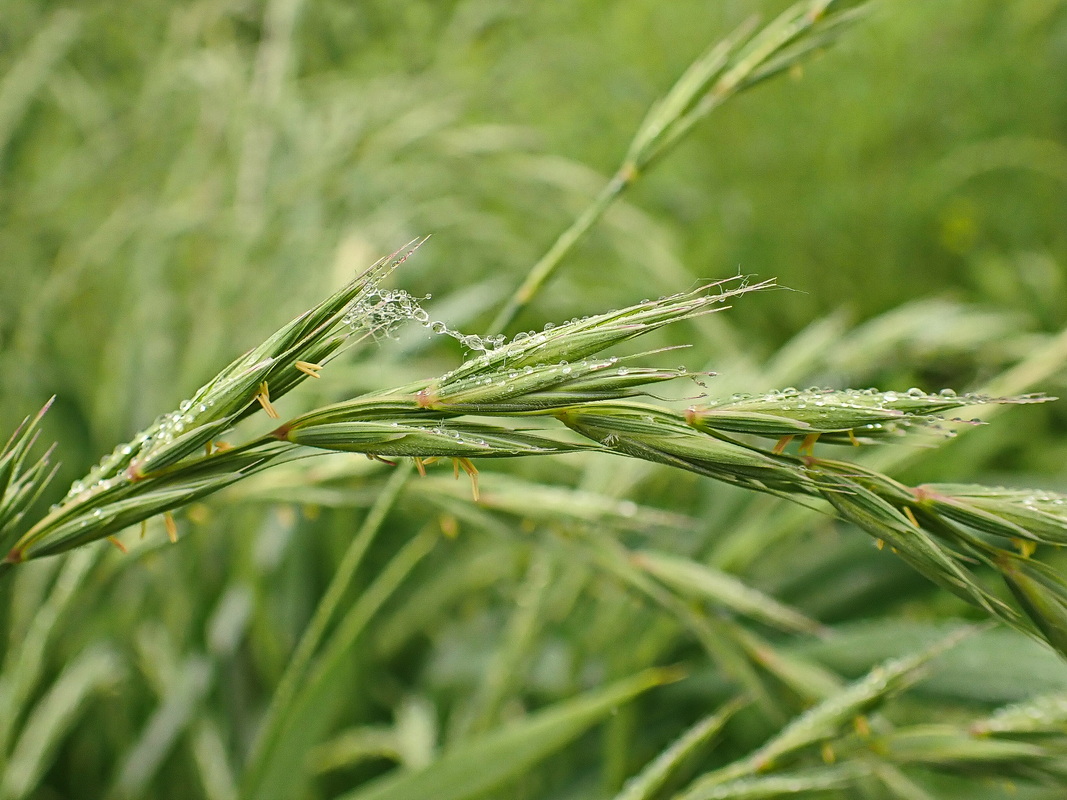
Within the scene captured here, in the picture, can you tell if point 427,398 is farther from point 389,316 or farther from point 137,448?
point 137,448

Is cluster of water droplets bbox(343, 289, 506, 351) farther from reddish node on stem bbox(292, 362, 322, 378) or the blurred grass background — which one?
the blurred grass background

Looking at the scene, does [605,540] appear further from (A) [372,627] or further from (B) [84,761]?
(B) [84,761]

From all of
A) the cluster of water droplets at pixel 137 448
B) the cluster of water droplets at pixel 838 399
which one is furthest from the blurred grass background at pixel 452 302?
the cluster of water droplets at pixel 838 399

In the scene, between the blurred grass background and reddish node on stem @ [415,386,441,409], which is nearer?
reddish node on stem @ [415,386,441,409]

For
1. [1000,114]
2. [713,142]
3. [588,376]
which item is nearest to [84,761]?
[588,376]

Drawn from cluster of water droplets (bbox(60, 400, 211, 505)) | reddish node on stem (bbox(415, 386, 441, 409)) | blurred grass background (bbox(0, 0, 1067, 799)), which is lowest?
reddish node on stem (bbox(415, 386, 441, 409))

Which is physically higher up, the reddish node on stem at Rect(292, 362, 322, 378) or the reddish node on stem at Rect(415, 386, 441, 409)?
the reddish node on stem at Rect(292, 362, 322, 378)

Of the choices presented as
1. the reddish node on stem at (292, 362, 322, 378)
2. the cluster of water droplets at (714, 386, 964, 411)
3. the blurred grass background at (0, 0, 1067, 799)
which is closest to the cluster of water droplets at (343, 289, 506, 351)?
the reddish node on stem at (292, 362, 322, 378)

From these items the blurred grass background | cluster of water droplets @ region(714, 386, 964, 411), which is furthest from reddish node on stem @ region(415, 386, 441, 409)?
the blurred grass background

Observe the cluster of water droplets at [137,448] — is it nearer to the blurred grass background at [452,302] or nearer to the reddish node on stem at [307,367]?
the reddish node on stem at [307,367]
